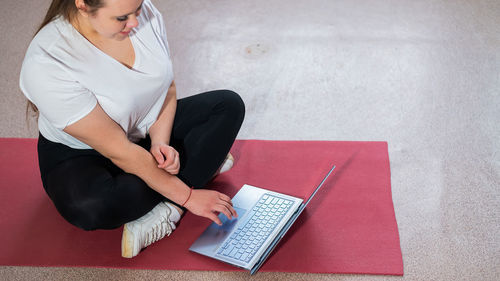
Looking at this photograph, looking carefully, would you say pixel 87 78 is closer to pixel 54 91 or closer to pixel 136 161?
pixel 54 91

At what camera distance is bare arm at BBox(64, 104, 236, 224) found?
128 cm

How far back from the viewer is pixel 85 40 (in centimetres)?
128

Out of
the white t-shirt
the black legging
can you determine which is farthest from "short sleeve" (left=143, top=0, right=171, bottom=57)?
the black legging

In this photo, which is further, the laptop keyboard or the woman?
the laptop keyboard

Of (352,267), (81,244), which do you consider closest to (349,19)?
(352,267)

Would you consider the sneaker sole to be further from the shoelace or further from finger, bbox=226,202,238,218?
finger, bbox=226,202,238,218

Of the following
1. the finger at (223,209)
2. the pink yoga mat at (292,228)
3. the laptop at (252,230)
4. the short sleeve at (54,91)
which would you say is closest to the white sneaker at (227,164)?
the pink yoga mat at (292,228)

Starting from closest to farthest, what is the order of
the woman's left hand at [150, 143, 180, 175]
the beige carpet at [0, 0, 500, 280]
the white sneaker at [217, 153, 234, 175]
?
the woman's left hand at [150, 143, 180, 175], the beige carpet at [0, 0, 500, 280], the white sneaker at [217, 153, 234, 175]

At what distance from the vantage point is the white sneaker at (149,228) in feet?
4.77

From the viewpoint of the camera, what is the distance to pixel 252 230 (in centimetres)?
147

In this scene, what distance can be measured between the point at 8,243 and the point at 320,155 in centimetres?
98

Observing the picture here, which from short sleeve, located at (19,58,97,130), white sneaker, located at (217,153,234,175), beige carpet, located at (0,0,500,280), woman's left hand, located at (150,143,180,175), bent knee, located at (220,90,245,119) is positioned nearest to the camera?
short sleeve, located at (19,58,97,130)

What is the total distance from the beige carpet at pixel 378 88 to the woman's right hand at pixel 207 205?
0.15 meters

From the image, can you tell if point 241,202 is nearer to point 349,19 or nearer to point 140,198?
point 140,198
